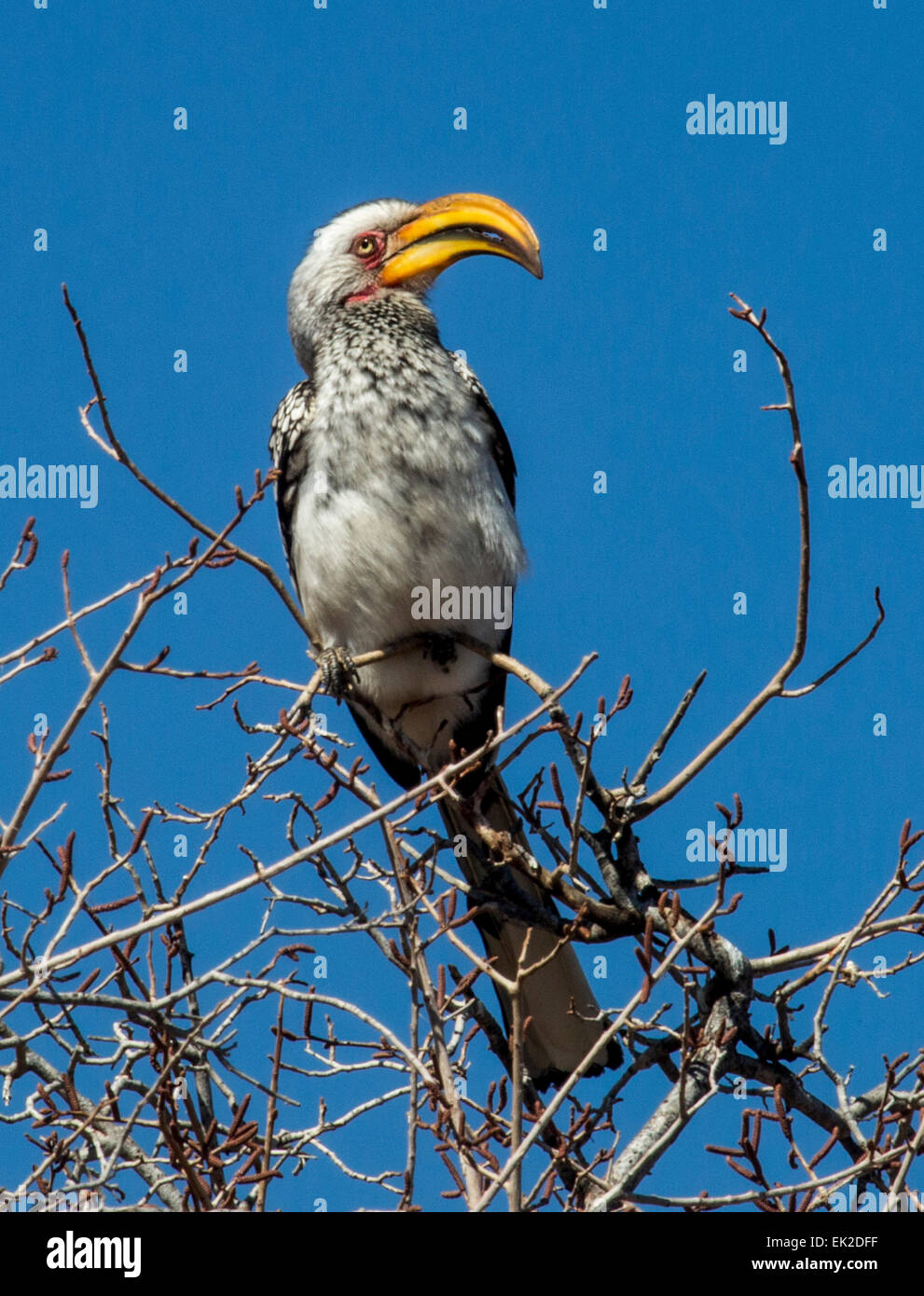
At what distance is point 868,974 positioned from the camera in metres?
3.57

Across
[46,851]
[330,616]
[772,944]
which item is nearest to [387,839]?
[46,851]

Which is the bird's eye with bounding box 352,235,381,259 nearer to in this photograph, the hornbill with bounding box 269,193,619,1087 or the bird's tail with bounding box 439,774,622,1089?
the hornbill with bounding box 269,193,619,1087

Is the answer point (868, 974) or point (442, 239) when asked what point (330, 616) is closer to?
point (442, 239)

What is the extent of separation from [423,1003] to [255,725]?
2.65 ft

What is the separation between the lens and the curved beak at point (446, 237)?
196 inches

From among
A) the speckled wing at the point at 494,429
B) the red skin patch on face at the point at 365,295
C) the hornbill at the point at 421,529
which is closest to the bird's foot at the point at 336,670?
the hornbill at the point at 421,529

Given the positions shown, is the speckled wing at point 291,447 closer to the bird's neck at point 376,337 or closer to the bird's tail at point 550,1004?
the bird's neck at point 376,337

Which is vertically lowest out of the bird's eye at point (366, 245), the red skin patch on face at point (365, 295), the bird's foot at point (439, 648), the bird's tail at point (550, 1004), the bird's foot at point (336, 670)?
the bird's tail at point (550, 1004)

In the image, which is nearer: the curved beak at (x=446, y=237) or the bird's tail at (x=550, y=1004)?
the bird's tail at (x=550, y=1004)

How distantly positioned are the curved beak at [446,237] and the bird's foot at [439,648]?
44.7 inches

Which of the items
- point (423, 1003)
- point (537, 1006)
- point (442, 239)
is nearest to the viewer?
point (423, 1003)

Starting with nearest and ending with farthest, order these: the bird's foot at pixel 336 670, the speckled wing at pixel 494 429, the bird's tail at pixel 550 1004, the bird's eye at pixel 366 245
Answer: the bird's tail at pixel 550 1004
the bird's foot at pixel 336 670
the speckled wing at pixel 494 429
the bird's eye at pixel 366 245
